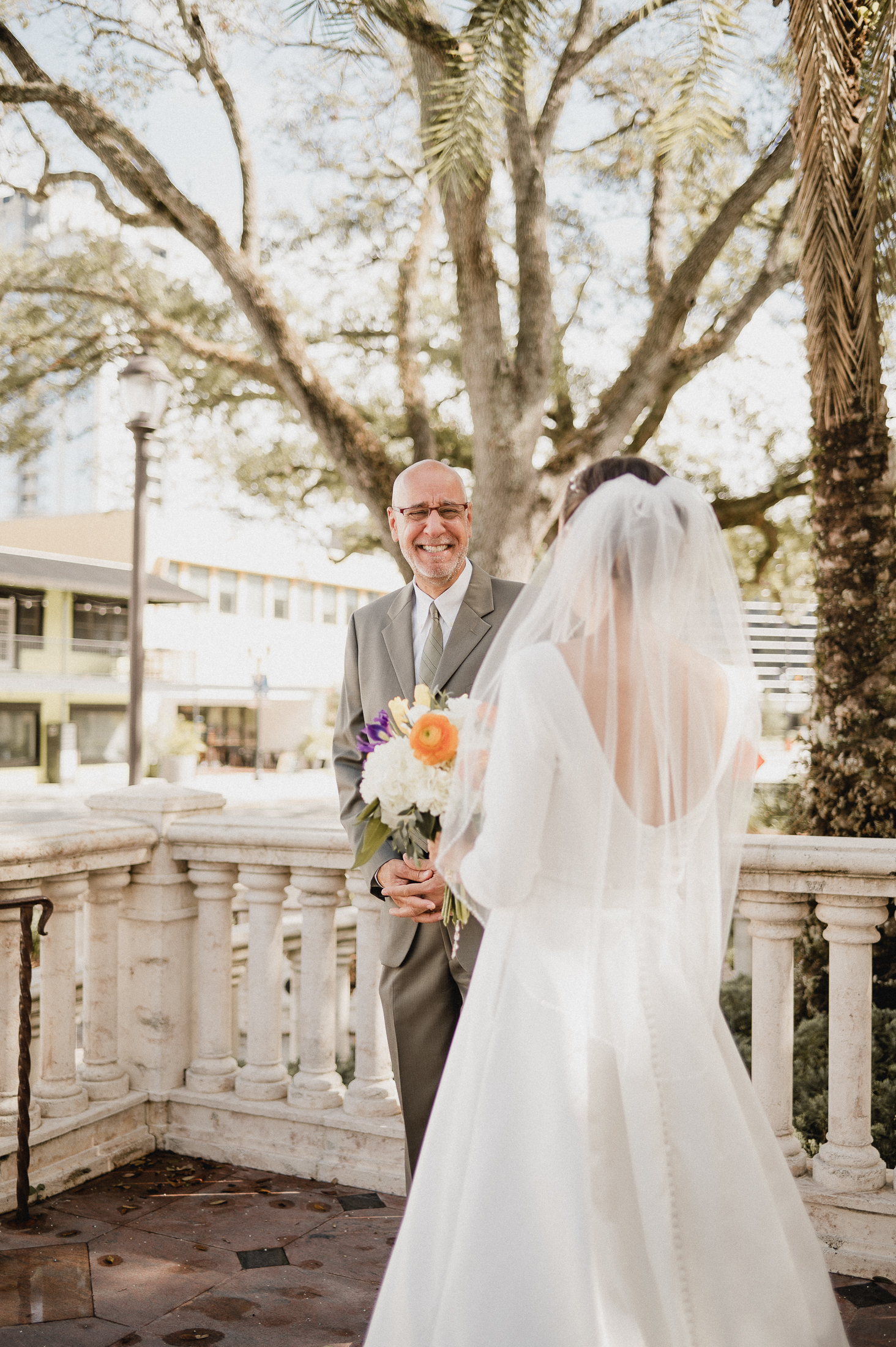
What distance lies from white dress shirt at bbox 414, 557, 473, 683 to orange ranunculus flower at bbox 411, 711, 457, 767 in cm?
90

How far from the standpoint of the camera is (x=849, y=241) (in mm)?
4922

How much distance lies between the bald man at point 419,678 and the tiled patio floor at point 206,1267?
1.50 ft

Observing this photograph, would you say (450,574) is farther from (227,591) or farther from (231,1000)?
(227,591)

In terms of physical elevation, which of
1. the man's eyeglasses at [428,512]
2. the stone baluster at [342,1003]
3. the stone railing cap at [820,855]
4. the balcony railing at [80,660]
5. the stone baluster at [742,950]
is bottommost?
the stone baluster at [342,1003]

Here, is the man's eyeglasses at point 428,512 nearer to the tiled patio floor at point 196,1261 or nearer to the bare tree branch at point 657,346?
the tiled patio floor at point 196,1261

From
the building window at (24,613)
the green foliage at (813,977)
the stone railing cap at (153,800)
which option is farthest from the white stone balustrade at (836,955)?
the building window at (24,613)

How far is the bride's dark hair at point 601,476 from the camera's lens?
2.23 m

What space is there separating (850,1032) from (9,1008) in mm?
2723

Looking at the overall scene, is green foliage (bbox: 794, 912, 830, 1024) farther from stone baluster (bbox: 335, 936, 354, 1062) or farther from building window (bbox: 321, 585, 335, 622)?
building window (bbox: 321, 585, 335, 622)

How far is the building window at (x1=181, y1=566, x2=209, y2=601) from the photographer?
3794 cm

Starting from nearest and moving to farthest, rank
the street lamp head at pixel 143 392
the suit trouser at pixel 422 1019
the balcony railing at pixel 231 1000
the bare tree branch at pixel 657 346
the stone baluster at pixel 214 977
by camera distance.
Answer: the suit trouser at pixel 422 1019 < the balcony railing at pixel 231 1000 < the stone baluster at pixel 214 977 < the street lamp head at pixel 143 392 < the bare tree branch at pixel 657 346

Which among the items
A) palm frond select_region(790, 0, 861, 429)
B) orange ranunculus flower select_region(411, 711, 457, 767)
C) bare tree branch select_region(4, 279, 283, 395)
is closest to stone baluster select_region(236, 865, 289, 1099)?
orange ranunculus flower select_region(411, 711, 457, 767)

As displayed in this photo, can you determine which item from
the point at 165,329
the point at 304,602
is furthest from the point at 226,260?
the point at 304,602

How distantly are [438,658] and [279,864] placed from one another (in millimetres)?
1289
